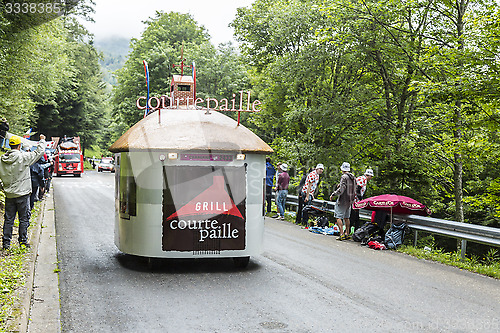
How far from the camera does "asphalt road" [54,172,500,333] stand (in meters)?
5.63

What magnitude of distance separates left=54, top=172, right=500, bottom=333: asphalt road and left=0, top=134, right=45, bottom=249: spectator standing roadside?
3.72 ft

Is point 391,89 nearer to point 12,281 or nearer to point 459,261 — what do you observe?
point 459,261

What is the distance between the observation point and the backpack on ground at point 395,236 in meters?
11.6

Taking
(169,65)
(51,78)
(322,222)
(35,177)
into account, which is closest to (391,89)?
(322,222)

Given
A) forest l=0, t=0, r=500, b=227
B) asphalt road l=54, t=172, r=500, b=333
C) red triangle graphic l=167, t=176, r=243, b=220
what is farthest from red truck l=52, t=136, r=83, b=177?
red triangle graphic l=167, t=176, r=243, b=220

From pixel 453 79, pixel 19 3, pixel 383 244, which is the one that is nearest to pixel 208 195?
pixel 383 244

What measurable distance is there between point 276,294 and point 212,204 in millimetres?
1989

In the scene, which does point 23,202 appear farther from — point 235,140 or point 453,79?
point 453,79

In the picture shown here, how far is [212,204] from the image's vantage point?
8.15 metres

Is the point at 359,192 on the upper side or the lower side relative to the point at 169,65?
lower

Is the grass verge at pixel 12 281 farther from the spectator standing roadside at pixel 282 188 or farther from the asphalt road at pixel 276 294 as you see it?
the spectator standing roadside at pixel 282 188

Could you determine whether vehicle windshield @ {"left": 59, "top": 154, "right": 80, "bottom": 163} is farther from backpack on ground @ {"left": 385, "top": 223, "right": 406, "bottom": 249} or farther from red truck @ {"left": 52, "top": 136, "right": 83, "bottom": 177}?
backpack on ground @ {"left": 385, "top": 223, "right": 406, "bottom": 249}

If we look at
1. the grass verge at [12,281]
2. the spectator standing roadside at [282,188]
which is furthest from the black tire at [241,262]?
the spectator standing roadside at [282,188]

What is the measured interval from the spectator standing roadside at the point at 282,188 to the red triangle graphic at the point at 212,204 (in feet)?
29.4
